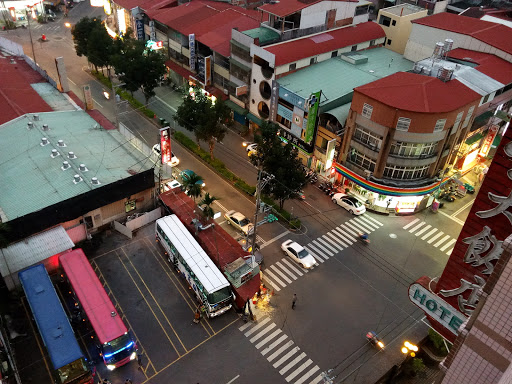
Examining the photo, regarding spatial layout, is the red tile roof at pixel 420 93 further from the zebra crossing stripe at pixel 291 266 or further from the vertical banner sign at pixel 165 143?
the vertical banner sign at pixel 165 143

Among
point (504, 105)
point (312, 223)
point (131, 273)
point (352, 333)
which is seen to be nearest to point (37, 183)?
point (131, 273)

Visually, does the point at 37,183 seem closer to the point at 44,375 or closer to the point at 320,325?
the point at 44,375

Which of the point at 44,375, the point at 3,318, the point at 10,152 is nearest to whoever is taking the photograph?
the point at 44,375

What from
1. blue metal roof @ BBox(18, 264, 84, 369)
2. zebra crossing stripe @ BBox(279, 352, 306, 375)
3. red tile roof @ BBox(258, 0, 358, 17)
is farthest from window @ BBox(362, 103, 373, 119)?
blue metal roof @ BBox(18, 264, 84, 369)

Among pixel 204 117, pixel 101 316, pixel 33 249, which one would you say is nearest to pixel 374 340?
pixel 101 316

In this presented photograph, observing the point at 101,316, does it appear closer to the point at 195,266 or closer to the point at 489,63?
the point at 195,266

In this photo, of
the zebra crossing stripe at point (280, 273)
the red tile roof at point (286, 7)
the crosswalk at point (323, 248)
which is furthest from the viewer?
the red tile roof at point (286, 7)

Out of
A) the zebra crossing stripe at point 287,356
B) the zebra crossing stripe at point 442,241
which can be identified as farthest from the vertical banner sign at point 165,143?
the zebra crossing stripe at point 442,241
